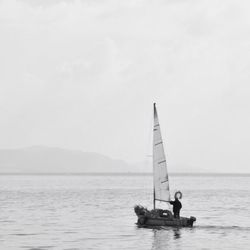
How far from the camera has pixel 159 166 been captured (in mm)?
62438

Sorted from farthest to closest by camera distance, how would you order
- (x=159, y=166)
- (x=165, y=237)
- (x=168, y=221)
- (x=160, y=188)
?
(x=160, y=188), (x=159, y=166), (x=168, y=221), (x=165, y=237)

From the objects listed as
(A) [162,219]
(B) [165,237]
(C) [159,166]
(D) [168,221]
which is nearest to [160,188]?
(C) [159,166]

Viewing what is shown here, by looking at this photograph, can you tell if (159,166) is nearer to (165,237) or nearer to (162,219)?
(162,219)

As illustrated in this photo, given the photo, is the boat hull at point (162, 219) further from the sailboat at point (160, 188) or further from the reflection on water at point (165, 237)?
the reflection on water at point (165, 237)

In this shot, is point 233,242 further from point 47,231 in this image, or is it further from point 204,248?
point 47,231

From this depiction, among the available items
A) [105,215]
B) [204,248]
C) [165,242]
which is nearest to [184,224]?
[165,242]

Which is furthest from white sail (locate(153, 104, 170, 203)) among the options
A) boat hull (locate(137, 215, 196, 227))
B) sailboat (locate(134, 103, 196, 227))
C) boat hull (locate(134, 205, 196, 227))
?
boat hull (locate(137, 215, 196, 227))

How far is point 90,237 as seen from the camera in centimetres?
5794

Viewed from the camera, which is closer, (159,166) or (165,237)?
(165,237)

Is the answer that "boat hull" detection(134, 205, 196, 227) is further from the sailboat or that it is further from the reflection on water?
the reflection on water

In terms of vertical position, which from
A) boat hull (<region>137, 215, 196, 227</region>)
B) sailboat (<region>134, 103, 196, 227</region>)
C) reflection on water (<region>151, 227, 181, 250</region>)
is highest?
sailboat (<region>134, 103, 196, 227</region>)

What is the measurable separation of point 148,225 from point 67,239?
10.6m

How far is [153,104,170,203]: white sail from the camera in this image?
61969 millimetres

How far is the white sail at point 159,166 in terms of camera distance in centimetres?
6197
